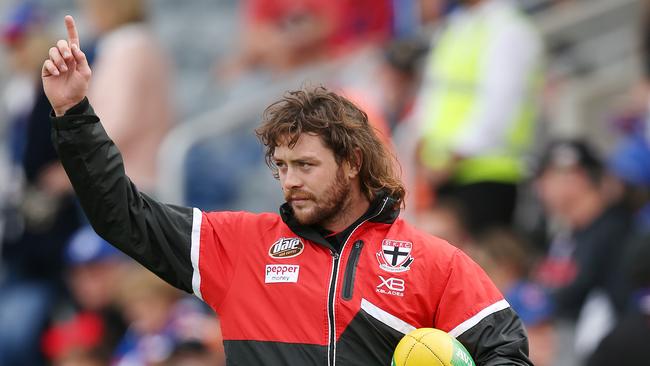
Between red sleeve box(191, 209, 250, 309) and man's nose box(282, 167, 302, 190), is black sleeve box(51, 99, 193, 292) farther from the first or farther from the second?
man's nose box(282, 167, 302, 190)

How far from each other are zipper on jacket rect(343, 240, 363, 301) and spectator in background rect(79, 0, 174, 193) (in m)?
3.99

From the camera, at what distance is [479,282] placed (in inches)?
191

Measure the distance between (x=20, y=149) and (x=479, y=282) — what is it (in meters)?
5.34

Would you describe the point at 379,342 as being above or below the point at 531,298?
above

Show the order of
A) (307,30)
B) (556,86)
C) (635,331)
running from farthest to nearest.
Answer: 1. (307,30)
2. (556,86)
3. (635,331)

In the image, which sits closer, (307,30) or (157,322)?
(157,322)

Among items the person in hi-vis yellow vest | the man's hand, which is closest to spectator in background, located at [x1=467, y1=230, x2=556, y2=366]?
the person in hi-vis yellow vest

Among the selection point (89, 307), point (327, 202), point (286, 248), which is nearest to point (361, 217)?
point (327, 202)

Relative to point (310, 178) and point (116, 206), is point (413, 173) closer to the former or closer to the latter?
point (310, 178)

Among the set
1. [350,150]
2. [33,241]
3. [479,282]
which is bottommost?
[33,241]

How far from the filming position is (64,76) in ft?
15.5

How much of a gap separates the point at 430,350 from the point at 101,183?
45.8 inches

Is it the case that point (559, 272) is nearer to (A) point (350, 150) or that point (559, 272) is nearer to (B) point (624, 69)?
(B) point (624, 69)

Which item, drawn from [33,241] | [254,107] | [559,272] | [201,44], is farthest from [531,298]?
[201,44]
